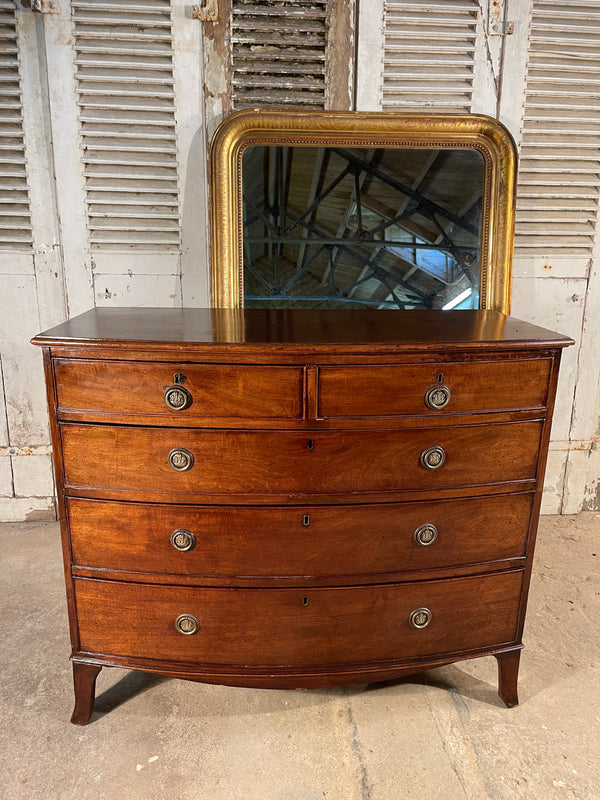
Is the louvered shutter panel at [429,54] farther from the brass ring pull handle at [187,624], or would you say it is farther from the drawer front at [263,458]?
the brass ring pull handle at [187,624]

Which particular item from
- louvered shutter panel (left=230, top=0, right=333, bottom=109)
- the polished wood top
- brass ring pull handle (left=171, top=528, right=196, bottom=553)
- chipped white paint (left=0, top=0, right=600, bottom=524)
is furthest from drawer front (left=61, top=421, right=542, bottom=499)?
louvered shutter panel (left=230, top=0, right=333, bottom=109)

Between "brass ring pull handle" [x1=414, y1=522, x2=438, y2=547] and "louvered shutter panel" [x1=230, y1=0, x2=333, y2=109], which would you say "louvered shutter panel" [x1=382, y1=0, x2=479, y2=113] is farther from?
Answer: "brass ring pull handle" [x1=414, y1=522, x2=438, y2=547]

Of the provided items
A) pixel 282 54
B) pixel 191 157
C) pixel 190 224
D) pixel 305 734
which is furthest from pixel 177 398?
pixel 282 54

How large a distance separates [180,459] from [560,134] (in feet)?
7.39

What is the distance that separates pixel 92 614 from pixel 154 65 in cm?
212

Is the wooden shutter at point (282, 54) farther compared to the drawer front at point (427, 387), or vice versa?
the wooden shutter at point (282, 54)

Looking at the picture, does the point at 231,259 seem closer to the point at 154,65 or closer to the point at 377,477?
the point at 154,65

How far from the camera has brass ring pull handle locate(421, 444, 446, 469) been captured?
1742mm

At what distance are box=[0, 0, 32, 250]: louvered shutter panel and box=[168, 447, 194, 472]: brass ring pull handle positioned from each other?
1603mm

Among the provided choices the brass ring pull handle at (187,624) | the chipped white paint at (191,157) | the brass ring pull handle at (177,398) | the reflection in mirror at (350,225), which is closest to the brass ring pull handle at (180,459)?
the brass ring pull handle at (177,398)

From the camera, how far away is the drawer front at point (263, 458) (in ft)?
5.52

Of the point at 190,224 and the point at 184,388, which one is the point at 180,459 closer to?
the point at 184,388

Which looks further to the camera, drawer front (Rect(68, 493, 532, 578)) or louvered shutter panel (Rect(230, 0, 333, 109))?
louvered shutter panel (Rect(230, 0, 333, 109))

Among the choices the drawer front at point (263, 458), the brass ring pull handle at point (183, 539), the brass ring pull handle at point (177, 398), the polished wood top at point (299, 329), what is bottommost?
the brass ring pull handle at point (183, 539)
